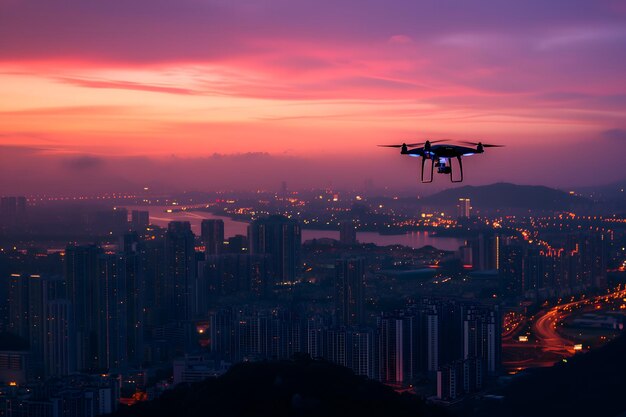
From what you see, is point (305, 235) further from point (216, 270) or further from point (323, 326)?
point (323, 326)

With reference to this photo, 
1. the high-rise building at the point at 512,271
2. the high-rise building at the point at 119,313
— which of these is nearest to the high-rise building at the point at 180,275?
the high-rise building at the point at 119,313

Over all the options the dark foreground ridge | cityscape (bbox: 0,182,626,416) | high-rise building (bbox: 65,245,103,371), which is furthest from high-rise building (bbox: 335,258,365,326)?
the dark foreground ridge

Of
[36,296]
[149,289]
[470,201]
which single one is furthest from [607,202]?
[36,296]

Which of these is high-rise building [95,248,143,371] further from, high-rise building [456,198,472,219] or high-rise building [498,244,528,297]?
high-rise building [456,198,472,219]

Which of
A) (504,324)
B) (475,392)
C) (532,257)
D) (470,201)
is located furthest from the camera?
(470,201)

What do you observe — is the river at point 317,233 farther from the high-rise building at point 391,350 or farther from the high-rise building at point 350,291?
the high-rise building at point 391,350
